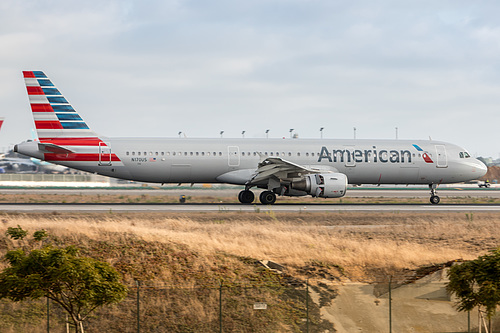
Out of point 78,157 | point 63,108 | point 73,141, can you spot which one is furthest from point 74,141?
point 63,108

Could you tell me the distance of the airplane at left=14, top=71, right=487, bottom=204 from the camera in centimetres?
3378

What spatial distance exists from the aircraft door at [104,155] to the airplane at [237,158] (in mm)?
63

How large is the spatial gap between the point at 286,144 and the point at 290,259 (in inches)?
681

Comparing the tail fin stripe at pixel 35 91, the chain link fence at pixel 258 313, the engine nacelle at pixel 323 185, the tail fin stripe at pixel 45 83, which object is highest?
the tail fin stripe at pixel 45 83

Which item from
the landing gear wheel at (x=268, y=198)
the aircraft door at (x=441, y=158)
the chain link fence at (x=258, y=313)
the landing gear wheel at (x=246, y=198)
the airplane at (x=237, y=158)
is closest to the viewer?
the chain link fence at (x=258, y=313)

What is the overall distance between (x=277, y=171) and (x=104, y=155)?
11.1 metres

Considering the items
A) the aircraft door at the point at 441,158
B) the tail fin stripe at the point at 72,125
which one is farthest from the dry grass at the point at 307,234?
the aircraft door at the point at 441,158

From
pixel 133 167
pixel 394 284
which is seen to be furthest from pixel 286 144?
pixel 394 284

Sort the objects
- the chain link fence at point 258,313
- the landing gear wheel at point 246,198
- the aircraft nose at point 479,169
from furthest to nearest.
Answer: the aircraft nose at point 479,169 < the landing gear wheel at point 246,198 < the chain link fence at point 258,313

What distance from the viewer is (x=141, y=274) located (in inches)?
752

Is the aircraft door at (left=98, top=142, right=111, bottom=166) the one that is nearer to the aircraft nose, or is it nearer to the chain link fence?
the chain link fence

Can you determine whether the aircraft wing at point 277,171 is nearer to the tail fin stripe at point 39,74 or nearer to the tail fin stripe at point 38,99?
the tail fin stripe at point 38,99

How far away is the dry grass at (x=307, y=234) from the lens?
2089cm

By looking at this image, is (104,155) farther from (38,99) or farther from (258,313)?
(258,313)
